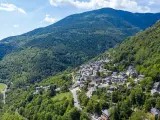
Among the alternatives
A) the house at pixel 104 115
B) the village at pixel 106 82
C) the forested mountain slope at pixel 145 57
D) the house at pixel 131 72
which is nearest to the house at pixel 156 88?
the village at pixel 106 82

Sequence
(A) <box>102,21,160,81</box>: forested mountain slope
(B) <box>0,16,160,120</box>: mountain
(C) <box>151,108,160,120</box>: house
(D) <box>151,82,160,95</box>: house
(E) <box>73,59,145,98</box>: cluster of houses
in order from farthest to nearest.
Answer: (E) <box>73,59,145,98</box>: cluster of houses, (A) <box>102,21,160,81</box>: forested mountain slope, (D) <box>151,82,160,95</box>: house, (B) <box>0,16,160,120</box>: mountain, (C) <box>151,108,160,120</box>: house

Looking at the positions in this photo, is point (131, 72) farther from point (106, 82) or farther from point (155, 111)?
point (155, 111)

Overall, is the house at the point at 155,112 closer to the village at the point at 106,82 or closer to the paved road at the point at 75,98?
the village at the point at 106,82

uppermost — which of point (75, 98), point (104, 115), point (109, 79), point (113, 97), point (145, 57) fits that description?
point (145, 57)

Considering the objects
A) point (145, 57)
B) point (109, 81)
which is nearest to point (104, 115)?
point (109, 81)

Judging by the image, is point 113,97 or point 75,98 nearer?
point 113,97

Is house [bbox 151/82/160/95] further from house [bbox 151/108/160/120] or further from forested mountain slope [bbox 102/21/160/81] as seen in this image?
house [bbox 151/108/160/120]

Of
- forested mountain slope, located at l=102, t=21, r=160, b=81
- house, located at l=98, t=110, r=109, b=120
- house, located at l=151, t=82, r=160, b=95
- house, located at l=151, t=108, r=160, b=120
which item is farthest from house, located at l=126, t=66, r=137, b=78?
house, located at l=151, t=108, r=160, b=120

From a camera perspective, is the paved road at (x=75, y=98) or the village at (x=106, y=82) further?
the paved road at (x=75, y=98)

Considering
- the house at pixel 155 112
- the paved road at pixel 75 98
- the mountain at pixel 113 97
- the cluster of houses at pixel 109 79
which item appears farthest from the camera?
the cluster of houses at pixel 109 79

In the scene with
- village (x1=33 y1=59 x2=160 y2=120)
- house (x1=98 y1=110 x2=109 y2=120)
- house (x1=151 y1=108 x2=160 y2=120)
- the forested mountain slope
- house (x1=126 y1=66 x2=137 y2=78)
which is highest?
the forested mountain slope

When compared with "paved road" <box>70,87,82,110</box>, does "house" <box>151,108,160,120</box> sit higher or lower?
higher

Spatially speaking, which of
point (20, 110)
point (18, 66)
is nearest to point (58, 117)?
point (20, 110)
